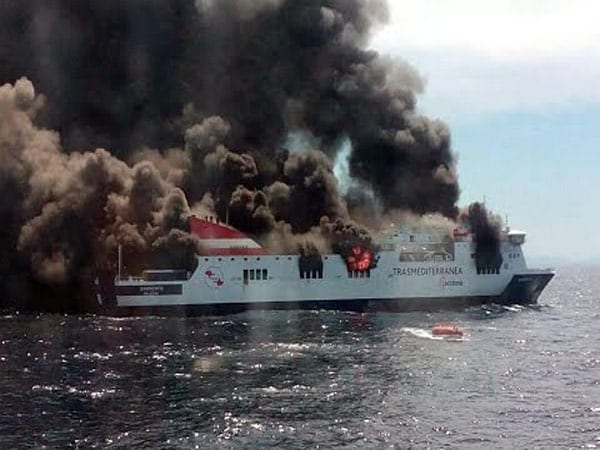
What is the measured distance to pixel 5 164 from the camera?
108 m

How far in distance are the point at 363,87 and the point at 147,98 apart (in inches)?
1273

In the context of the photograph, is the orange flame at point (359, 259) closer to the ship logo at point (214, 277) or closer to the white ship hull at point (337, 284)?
the white ship hull at point (337, 284)

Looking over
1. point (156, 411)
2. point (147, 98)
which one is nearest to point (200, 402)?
point (156, 411)

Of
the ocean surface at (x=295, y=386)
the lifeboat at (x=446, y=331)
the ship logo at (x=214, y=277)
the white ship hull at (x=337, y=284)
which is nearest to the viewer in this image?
the ocean surface at (x=295, y=386)

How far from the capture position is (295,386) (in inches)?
2072

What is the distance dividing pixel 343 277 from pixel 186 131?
3490cm

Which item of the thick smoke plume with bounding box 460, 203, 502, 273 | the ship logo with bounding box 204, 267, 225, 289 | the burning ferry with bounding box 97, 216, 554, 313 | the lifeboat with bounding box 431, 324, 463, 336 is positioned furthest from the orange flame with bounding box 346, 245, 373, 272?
the lifeboat with bounding box 431, 324, 463, 336

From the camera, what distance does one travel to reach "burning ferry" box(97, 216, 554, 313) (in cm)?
9500

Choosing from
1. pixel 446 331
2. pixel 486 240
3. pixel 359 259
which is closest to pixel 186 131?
pixel 359 259

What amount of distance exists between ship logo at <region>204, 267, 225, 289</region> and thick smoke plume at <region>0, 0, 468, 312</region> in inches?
139

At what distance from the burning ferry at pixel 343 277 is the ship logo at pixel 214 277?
0.11 m

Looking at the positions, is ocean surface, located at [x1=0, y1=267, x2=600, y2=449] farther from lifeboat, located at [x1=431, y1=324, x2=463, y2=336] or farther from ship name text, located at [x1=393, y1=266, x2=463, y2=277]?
ship name text, located at [x1=393, y1=266, x2=463, y2=277]

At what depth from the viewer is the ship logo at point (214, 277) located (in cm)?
9631

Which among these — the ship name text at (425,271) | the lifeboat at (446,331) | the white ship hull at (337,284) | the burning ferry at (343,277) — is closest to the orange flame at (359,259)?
the burning ferry at (343,277)
